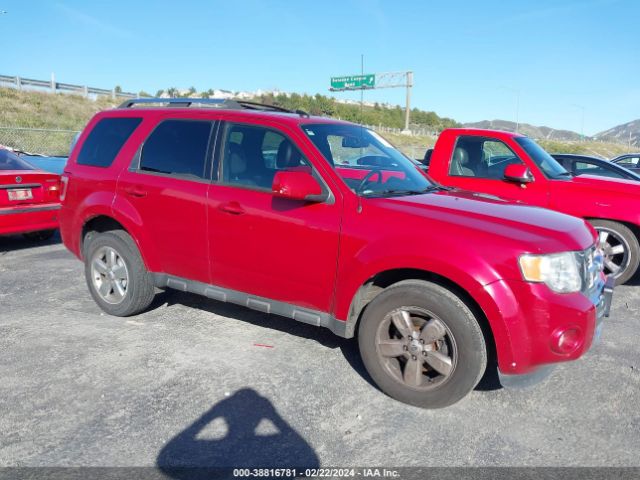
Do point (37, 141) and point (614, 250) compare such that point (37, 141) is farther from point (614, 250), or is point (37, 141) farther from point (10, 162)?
point (614, 250)

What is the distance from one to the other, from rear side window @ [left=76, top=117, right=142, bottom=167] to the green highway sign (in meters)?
56.3

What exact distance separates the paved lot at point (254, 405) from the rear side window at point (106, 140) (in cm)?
150

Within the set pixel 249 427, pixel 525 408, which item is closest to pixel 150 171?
pixel 249 427

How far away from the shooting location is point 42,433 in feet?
9.69

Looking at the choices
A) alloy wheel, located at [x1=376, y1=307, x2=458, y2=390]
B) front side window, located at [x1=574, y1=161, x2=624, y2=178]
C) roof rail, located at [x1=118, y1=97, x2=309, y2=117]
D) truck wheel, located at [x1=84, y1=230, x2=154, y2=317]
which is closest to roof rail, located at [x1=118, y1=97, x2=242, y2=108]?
roof rail, located at [x1=118, y1=97, x2=309, y2=117]

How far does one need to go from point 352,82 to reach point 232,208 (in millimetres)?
59969

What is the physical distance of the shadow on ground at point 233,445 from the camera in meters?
2.71

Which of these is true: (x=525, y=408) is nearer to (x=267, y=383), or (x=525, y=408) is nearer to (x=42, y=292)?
(x=267, y=383)

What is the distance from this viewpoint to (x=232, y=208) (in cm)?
396

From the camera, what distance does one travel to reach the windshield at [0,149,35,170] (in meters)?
7.23

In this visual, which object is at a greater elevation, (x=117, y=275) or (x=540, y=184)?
(x=540, y=184)

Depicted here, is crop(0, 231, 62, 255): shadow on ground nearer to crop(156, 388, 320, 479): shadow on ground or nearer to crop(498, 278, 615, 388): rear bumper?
crop(156, 388, 320, 479): shadow on ground

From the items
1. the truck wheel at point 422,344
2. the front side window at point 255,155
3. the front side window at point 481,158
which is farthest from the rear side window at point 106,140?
the front side window at point 481,158

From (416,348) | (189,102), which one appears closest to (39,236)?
(189,102)
